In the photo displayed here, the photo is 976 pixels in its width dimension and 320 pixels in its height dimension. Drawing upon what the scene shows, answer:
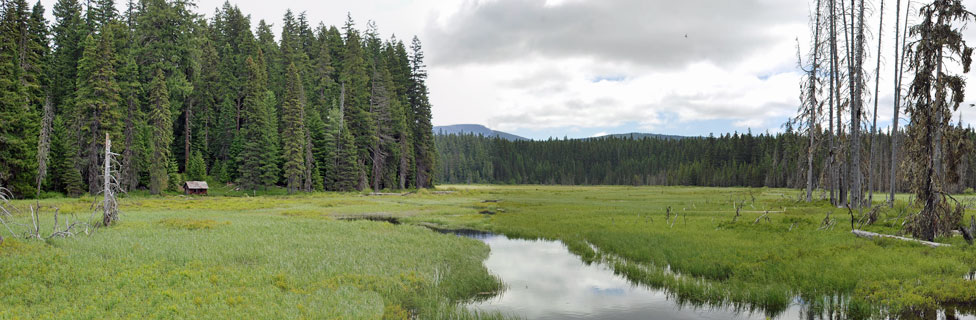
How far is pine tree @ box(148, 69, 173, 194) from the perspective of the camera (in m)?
51.2

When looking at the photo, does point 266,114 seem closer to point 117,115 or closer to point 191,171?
point 191,171

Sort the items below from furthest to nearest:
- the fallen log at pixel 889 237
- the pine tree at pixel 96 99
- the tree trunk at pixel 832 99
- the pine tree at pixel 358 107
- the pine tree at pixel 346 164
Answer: the pine tree at pixel 358 107, the pine tree at pixel 346 164, the pine tree at pixel 96 99, the tree trunk at pixel 832 99, the fallen log at pixel 889 237

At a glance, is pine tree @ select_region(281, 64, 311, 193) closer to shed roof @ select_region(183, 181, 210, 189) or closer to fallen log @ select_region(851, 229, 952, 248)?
shed roof @ select_region(183, 181, 210, 189)

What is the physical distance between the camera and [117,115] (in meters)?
47.1

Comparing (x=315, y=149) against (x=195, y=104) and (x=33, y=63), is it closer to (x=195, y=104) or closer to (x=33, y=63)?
(x=195, y=104)

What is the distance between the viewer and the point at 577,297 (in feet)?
46.9

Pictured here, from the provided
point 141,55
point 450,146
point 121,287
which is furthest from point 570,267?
point 450,146

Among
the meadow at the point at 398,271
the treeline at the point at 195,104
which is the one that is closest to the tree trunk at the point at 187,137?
the treeline at the point at 195,104

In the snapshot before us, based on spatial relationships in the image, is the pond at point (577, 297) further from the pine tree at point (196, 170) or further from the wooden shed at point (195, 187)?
the pine tree at point (196, 170)

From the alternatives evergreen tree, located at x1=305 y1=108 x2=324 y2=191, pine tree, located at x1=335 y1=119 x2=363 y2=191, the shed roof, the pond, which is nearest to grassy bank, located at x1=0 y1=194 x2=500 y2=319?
the pond

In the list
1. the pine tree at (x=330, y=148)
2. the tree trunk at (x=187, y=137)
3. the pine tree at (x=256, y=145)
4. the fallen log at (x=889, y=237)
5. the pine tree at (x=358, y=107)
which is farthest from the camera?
the pine tree at (x=358, y=107)

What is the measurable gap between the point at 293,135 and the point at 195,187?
12.5 m

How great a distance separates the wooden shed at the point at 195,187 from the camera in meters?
56.2

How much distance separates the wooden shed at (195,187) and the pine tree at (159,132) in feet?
10.4
